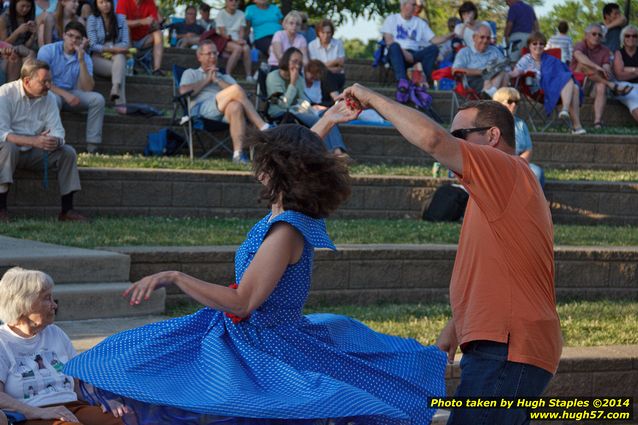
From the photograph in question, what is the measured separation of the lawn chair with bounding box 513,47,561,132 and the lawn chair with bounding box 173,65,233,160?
15.6 feet

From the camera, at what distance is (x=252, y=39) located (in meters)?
17.8

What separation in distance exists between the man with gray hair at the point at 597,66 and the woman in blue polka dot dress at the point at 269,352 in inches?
516

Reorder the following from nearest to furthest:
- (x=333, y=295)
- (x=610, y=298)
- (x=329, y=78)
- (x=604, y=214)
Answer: (x=333, y=295)
(x=610, y=298)
(x=604, y=214)
(x=329, y=78)

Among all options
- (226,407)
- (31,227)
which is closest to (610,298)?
(31,227)

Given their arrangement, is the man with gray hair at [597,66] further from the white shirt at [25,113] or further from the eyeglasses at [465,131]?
the eyeglasses at [465,131]

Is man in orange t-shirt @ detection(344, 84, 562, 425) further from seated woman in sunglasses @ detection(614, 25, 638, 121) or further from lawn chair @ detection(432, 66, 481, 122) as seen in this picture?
seated woman in sunglasses @ detection(614, 25, 638, 121)

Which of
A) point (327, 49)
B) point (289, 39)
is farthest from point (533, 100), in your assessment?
point (289, 39)

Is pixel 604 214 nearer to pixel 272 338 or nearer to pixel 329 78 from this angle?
pixel 329 78

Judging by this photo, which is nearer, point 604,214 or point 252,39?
point 604,214

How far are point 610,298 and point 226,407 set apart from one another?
276 inches

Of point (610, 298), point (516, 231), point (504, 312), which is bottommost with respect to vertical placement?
point (610, 298)

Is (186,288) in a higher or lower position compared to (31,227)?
higher

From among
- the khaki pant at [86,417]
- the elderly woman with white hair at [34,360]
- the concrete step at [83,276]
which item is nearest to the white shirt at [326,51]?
the concrete step at [83,276]

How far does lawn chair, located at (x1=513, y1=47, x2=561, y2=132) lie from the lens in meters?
16.1
